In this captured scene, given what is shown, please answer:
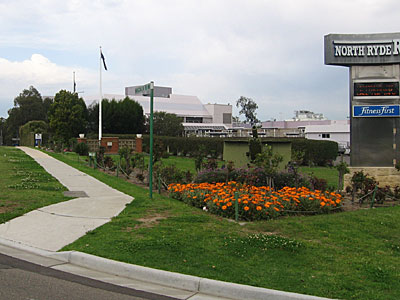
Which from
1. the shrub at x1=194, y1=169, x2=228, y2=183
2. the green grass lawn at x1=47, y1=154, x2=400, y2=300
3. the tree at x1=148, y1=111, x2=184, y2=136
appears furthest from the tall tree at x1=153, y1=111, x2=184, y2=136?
the green grass lawn at x1=47, y1=154, x2=400, y2=300

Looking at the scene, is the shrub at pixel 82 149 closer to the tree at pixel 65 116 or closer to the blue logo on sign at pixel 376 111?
the tree at pixel 65 116

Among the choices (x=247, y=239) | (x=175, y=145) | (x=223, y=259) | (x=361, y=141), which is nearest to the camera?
(x=223, y=259)

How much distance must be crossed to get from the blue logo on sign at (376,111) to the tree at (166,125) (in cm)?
5341

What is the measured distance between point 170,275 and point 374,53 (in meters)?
13.5

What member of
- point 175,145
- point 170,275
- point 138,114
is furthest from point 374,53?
point 138,114

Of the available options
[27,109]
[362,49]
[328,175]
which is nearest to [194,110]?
[27,109]

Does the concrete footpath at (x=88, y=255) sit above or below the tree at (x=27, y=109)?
below

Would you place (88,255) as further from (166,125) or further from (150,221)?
(166,125)

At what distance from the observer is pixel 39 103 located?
8812 cm

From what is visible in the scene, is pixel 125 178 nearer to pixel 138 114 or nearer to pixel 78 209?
pixel 78 209

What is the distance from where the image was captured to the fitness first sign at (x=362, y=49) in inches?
658

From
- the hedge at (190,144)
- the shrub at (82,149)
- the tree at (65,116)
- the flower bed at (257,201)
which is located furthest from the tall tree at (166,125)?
the flower bed at (257,201)

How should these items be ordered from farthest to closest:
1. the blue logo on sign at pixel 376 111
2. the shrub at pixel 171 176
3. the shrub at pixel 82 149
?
the shrub at pixel 82 149 → the blue logo on sign at pixel 376 111 → the shrub at pixel 171 176

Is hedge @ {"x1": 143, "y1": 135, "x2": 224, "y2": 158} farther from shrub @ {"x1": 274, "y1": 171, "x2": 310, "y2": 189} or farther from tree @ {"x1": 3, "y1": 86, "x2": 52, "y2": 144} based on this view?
tree @ {"x1": 3, "y1": 86, "x2": 52, "y2": 144}
